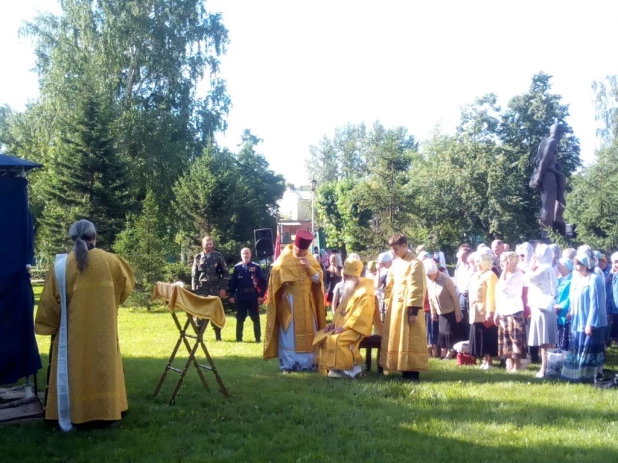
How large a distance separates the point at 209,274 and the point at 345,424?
7.18 metres

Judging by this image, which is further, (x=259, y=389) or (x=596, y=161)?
(x=596, y=161)

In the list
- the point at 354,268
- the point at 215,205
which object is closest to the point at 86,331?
the point at 354,268

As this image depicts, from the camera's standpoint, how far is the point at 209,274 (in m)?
13.4

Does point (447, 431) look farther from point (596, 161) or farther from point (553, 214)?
point (596, 161)

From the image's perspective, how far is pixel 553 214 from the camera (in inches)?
548

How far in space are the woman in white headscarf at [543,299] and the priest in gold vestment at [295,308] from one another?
10.2 feet

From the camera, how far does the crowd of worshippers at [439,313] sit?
8.91 m

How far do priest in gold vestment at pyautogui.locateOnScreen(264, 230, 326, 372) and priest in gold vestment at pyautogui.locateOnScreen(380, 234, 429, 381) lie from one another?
1.14m

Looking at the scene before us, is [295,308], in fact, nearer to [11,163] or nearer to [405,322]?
[405,322]

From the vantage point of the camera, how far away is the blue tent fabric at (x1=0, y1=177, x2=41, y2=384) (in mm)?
7043

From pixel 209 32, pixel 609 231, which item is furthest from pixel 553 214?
pixel 209 32

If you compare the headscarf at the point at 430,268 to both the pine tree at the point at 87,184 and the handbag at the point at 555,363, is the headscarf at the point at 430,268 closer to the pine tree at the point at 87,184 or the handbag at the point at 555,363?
the handbag at the point at 555,363

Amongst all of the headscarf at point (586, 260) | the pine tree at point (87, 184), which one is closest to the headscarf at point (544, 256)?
the headscarf at point (586, 260)

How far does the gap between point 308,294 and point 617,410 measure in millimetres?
4365
